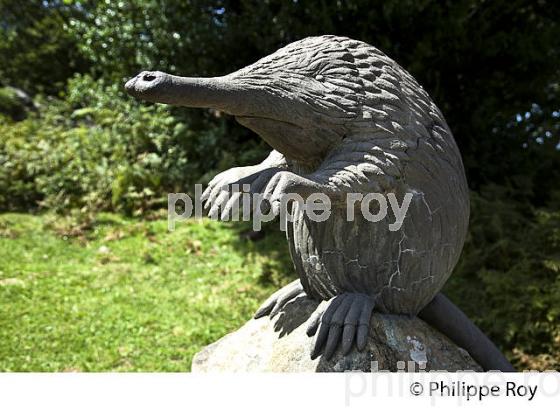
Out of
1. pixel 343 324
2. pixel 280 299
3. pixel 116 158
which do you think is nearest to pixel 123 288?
pixel 116 158

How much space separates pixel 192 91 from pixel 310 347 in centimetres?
96

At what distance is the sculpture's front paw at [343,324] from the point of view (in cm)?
193

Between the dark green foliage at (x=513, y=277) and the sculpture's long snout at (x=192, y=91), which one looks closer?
the sculpture's long snout at (x=192, y=91)

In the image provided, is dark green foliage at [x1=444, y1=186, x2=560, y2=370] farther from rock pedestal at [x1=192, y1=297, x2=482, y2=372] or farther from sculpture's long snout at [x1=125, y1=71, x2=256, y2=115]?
sculpture's long snout at [x1=125, y1=71, x2=256, y2=115]

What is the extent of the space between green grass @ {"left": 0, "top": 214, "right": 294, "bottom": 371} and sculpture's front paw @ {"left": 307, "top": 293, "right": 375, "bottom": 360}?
1.93 m

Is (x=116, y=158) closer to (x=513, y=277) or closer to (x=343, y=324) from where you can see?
Result: (x=513, y=277)

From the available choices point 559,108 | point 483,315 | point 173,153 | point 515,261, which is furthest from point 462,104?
point 173,153

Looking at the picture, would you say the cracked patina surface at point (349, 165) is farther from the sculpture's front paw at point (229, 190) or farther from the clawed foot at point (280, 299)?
the clawed foot at point (280, 299)

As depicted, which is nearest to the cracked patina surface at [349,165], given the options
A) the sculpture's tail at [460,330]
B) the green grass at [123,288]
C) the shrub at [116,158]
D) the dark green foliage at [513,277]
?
the sculpture's tail at [460,330]

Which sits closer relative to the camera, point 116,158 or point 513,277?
point 513,277

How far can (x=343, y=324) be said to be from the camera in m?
1.95

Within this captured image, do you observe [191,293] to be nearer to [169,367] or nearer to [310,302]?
[169,367]

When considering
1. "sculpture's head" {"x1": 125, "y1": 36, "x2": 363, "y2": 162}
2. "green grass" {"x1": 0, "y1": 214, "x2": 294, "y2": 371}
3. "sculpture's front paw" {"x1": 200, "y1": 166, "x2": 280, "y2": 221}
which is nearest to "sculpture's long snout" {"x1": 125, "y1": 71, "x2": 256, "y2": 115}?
"sculpture's head" {"x1": 125, "y1": 36, "x2": 363, "y2": 162}

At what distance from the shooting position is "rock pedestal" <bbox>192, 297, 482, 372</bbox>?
196 cm
